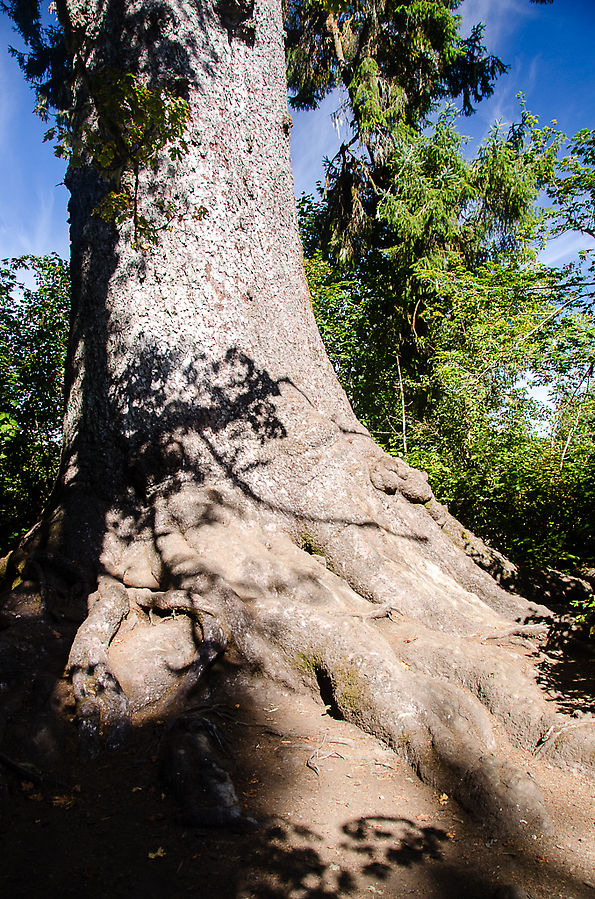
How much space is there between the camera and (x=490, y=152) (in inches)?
472

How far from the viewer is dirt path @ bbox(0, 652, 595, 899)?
217cm

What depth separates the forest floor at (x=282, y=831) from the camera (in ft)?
7.14

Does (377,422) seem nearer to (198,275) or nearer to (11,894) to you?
(198,275)

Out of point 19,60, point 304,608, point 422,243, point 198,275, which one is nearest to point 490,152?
point 422,243

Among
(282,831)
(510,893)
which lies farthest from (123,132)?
(510,893)

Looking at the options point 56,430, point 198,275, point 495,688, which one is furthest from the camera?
point 56,430

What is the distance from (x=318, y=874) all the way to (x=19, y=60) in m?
19.9

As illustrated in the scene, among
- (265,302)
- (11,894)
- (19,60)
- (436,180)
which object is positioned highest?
(19,60)

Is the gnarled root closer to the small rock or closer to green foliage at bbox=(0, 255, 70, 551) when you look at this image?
the small rock

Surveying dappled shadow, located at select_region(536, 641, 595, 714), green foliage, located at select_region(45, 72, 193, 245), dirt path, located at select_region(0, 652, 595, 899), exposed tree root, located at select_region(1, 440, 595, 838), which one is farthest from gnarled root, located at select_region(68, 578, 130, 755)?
green foliage, located at select_region(45, 72, 193, 245)

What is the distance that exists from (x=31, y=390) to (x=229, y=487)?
→ 256 inches

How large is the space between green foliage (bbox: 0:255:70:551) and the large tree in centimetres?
422

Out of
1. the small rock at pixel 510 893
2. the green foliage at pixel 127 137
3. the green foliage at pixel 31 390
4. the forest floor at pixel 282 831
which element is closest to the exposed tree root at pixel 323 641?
the forest floor at pixel 282 831

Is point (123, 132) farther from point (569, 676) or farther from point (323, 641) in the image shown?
point (569, 676)
